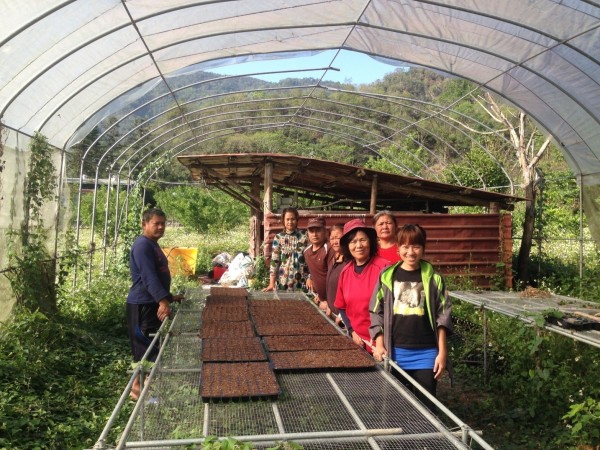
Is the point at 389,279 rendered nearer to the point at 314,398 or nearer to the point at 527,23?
the point at 314,398

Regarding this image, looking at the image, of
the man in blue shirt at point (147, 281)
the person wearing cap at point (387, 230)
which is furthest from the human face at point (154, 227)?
the person wearing cap at point (387, 230)

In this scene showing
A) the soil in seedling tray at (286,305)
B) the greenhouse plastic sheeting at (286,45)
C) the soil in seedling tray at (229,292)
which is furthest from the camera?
the greenhouse plastic sheeting at (286,45)

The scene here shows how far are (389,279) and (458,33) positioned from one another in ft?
16.0

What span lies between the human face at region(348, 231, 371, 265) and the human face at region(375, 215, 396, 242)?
13.0 inches

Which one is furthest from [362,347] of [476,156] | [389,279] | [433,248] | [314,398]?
[476,156]

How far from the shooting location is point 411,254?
346 centimetres

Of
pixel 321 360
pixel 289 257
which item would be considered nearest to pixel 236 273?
pixel 289 257

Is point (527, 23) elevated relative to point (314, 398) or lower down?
elevated

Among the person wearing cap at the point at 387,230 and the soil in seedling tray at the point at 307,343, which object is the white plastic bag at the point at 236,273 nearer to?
the person wearing cap at the point at 387,230

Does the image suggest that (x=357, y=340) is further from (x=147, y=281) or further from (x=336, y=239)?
(x=147, y=281)

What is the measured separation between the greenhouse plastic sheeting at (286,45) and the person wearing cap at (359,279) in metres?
3.40

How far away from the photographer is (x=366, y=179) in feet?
35.5

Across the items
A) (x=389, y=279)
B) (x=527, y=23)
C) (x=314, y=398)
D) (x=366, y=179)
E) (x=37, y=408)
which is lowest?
(x=37, y=408)

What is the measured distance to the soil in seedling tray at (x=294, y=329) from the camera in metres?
3.97
